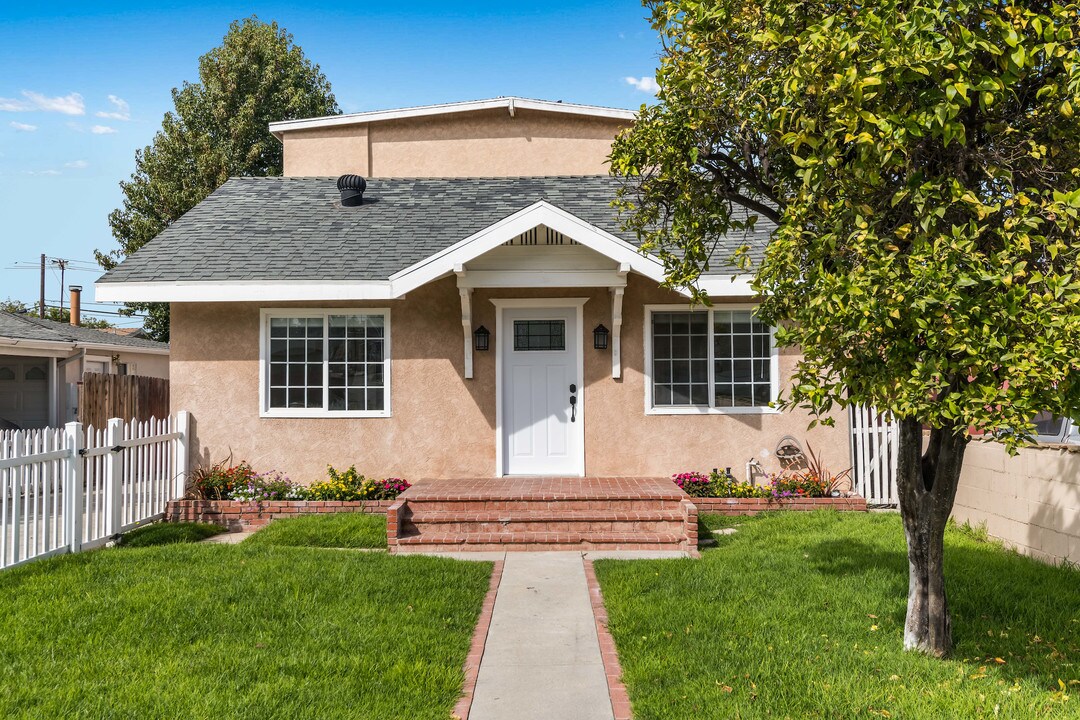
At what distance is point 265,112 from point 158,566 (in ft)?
70.6

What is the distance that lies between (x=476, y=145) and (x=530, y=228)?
5.66 m

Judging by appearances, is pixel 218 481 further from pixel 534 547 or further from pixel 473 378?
pixel 534 547

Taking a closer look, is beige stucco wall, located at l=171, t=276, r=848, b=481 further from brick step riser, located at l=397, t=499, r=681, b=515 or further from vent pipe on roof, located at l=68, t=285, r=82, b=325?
vent pipe on roof, located at l=68, t=285, r=82, b=325

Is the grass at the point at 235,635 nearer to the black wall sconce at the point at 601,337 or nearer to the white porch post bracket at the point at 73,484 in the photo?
the white porch post bracket at the point at 73,484

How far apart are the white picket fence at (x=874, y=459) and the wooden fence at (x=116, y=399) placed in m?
10.2

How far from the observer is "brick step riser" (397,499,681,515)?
8328 mm

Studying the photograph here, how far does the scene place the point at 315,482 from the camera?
9.80 metres

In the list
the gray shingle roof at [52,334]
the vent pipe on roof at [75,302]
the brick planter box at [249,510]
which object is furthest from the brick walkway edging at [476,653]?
the vent pipe on roof at [75,302]

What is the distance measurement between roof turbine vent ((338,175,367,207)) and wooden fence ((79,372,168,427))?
4559 millimetres

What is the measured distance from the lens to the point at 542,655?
4875 millimetres

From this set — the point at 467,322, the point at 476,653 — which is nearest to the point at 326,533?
the point at 467,322

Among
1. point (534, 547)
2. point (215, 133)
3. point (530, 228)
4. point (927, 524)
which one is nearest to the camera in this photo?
point (927, 524)

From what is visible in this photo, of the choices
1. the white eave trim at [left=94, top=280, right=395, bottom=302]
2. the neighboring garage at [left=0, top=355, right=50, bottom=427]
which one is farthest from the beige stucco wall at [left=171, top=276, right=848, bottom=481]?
the neighboring garage at [left=0, top=355, right=50, bottom=427]

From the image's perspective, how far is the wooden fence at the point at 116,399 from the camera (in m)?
11.6
